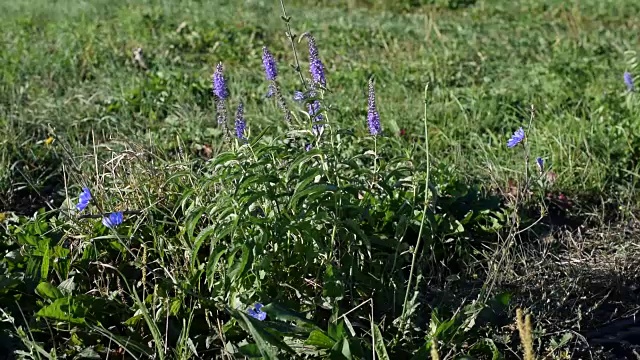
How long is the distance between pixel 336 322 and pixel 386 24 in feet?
24.7

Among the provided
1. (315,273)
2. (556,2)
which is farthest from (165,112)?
(556,2)

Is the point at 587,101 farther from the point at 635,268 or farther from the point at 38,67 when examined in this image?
the point at 38,67

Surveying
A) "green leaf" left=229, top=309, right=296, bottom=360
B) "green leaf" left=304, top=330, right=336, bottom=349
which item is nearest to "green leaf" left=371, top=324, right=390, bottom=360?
"green leaf" left=304, top=330, right=336, bottom=349

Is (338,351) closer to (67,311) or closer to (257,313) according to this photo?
(257,313)

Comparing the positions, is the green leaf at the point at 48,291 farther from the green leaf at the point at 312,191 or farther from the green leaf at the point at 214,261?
the green leaf at the point at 312,191

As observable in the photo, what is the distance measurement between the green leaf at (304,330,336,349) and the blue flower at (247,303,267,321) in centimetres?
15

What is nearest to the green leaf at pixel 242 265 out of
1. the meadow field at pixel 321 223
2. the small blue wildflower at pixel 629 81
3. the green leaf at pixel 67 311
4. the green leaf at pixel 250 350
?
the meadow field at pixel 321 223

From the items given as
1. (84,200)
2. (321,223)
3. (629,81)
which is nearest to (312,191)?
(321,223)

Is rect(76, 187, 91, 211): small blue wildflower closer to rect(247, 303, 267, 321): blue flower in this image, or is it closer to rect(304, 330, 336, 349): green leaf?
rect(247, 303, 267, 321): blue flower

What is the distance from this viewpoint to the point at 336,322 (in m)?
2.44

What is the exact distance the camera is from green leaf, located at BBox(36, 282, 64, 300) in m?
2.49

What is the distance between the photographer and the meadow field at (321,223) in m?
2.47

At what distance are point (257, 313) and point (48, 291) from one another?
68cm

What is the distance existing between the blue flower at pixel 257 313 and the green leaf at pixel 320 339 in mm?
149
